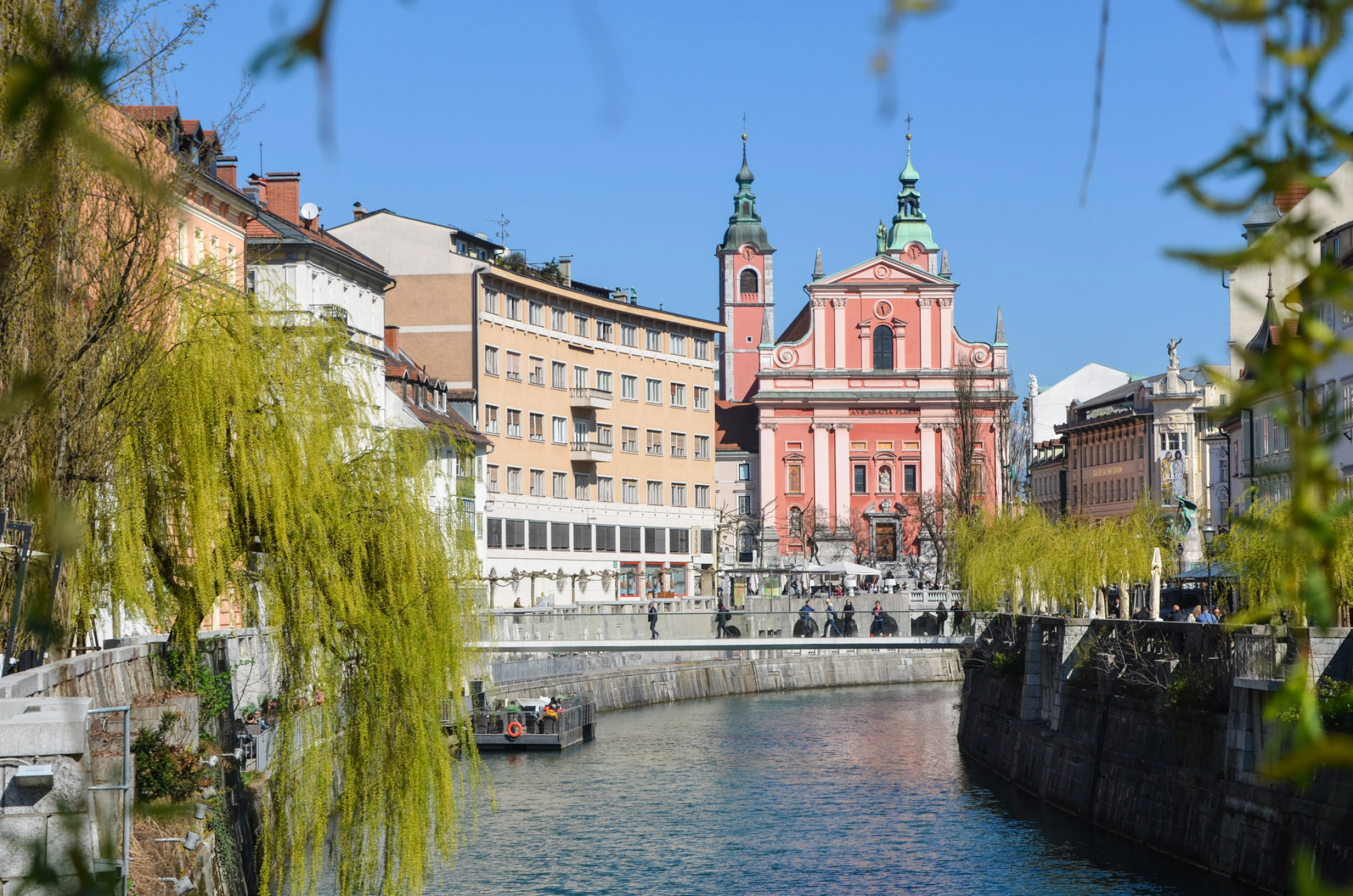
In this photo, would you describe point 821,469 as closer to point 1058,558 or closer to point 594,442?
point 594,442

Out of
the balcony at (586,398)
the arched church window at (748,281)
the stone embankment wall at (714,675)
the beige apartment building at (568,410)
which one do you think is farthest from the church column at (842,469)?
the arched church window at (748,281)

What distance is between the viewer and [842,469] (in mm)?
100188

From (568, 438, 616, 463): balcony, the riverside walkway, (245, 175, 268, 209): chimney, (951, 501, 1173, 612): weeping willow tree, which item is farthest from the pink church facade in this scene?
the riverside walkway

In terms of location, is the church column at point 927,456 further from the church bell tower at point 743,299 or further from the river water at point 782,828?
the river water at point 782,828

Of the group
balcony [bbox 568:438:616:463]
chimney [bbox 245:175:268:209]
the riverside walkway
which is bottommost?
the riverside walkway

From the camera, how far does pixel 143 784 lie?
53.2ft

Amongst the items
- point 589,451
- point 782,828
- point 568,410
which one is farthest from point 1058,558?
point 568,410

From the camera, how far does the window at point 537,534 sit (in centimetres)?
7281

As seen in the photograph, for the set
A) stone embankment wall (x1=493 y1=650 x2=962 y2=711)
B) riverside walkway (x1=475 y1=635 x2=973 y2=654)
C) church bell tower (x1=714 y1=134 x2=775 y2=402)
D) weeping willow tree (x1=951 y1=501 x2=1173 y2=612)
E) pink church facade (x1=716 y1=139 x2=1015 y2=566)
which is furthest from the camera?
church bell tower (x1=714 y1=134 x2=775 y2=402)

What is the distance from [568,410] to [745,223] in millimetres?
70386

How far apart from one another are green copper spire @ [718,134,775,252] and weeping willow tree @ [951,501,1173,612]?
9376 centimetres

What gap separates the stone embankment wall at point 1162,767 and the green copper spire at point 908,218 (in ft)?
240

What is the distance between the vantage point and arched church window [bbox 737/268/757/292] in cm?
14100

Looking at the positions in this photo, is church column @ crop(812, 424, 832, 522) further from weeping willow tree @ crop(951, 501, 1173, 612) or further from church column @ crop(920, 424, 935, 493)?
weeping willow tree @ crop(951, 501, 1173, 612)
